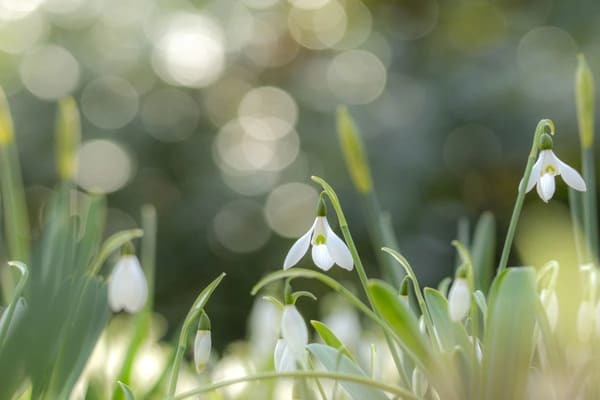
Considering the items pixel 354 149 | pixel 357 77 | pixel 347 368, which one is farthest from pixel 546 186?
pixel 357 77

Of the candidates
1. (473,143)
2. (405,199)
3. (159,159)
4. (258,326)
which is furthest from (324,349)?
(159,159)

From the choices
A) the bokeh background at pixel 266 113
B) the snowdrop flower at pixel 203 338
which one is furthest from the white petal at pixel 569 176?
the bokeh background at pixel 266 113

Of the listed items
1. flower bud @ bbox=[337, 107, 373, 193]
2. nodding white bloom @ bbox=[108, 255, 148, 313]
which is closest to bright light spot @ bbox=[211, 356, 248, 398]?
nodding white bloom @ bbox=[108, 255, 148, 313]

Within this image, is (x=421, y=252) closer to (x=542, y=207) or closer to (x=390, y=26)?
(x=542, y=207)

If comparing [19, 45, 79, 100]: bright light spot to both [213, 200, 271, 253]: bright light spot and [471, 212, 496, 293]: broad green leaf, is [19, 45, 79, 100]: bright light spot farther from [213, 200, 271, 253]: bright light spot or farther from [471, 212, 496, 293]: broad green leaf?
[471, 212, 496, 293]: broad green leaf

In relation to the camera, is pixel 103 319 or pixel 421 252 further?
pixel 421 252

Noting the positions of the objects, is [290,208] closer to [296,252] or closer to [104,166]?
[104,166]

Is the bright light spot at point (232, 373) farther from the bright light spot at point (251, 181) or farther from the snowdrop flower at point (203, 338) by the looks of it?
the bright light spot at point (251, 181)
